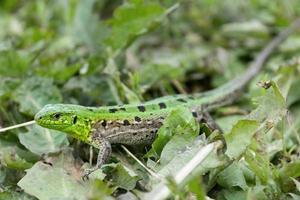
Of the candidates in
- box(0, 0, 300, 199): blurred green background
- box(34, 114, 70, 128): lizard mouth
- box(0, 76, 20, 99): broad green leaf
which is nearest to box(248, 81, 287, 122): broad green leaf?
box(0, 0, 300, 199): blurred green background

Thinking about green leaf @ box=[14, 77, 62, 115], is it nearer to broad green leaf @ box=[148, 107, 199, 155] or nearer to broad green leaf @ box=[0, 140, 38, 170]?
broad green leaf @ box=[0, 140, 38, 170]

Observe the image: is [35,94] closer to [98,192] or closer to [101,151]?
[101,151]

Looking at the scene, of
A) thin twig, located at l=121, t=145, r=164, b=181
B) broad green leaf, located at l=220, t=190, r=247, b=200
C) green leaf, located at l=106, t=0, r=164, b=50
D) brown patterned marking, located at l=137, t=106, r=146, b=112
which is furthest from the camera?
green leaf, located at l=106, t=0, r=164, b=50

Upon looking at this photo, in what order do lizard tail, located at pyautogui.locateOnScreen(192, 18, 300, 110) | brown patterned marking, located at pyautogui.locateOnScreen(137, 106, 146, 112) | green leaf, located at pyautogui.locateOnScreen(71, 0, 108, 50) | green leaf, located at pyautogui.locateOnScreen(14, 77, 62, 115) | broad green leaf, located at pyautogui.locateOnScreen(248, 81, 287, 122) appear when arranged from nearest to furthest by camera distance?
broad green leaf, located at pyautogui.locateOnScreen(248, 81, 287, 122) < brown patterned marking, located at pyautogui.locateOnScreen(137, 106, 146, 112) < green leaf, located at pyautogui.locateOnScreen(14, 77, 62, 115) < lizard tail, located at pyautogui.locateOnScreen(192, 18, 300, 110) < green leaf, located at pyautogui.locateOnScreen(71, 0, 108, 50)

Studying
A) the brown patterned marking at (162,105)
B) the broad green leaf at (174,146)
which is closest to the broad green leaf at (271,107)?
the broad green leaf at (174,146)

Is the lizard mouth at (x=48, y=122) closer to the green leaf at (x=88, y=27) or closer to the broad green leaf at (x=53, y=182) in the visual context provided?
the broad green leaf at (x=53, y=182)

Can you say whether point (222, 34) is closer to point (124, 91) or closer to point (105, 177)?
point (124, 91)
